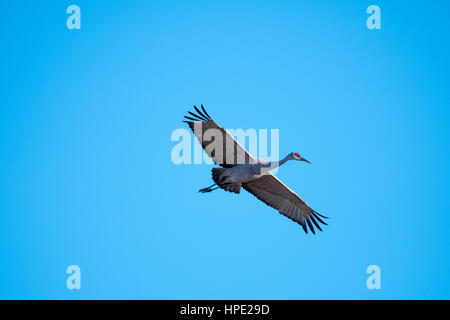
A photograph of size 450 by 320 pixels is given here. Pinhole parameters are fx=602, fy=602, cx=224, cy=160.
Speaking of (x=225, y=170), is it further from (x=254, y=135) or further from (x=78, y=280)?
(x=78, y=280)

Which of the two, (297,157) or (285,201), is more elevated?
(297,157)

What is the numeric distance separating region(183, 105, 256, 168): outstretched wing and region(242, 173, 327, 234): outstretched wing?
3.02 ft

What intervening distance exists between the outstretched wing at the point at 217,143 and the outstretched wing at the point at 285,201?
36.2 inches

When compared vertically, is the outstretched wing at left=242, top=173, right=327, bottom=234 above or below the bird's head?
below

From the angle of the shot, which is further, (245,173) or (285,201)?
(285,201)

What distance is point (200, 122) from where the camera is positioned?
53.6 feet

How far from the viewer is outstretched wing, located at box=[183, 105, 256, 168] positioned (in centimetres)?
1619

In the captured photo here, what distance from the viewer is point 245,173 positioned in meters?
16.5

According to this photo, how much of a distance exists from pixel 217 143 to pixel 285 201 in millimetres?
2894

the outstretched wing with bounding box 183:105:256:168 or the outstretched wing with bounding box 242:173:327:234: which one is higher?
the outstretched wing with bounding box 183:105:256:168

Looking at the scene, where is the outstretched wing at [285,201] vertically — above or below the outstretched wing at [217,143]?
below

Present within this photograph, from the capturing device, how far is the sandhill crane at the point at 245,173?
16344 millimetres
